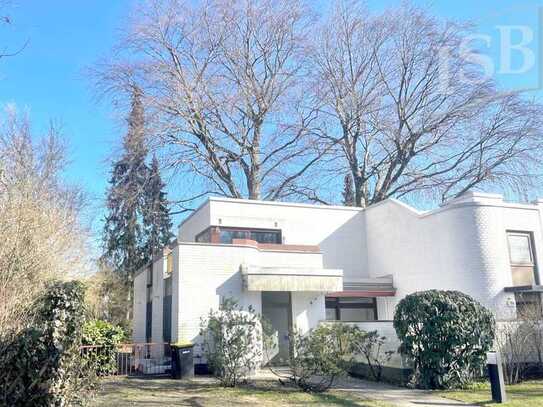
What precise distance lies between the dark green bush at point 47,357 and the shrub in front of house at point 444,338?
8.84 m

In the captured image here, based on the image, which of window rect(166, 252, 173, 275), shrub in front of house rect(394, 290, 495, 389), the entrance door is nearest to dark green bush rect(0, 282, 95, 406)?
shrub in front of house rect(394, 290, 495, 389)

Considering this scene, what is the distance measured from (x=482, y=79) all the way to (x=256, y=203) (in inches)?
614

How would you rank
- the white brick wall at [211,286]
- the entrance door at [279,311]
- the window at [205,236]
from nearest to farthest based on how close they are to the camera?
1. the white brick wall at [211,286]
2. the entrance door at [279,311]
3. the window at [205,236]

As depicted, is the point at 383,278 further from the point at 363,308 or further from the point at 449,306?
the point at 449,306

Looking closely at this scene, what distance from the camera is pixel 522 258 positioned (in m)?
19.5

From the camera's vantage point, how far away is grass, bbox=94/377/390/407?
10.6 metres

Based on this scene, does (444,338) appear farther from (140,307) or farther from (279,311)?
(140,307)

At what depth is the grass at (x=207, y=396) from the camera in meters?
10.6

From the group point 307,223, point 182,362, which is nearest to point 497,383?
point 182,362

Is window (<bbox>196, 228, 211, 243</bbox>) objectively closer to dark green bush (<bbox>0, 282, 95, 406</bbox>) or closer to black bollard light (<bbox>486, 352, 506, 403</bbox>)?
black bollard light (<bbox>486, 352, 506, 403</bbox>)

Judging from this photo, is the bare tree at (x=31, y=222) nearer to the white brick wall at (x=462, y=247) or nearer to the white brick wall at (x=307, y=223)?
the white brick wall at (x=307, y=223)

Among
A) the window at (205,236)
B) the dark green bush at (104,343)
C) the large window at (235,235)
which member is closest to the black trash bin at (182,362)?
the dark green bush at (104,343)

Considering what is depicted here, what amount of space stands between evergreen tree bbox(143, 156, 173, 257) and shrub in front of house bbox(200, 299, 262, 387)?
20702 mm

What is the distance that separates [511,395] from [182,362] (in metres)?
9.42
